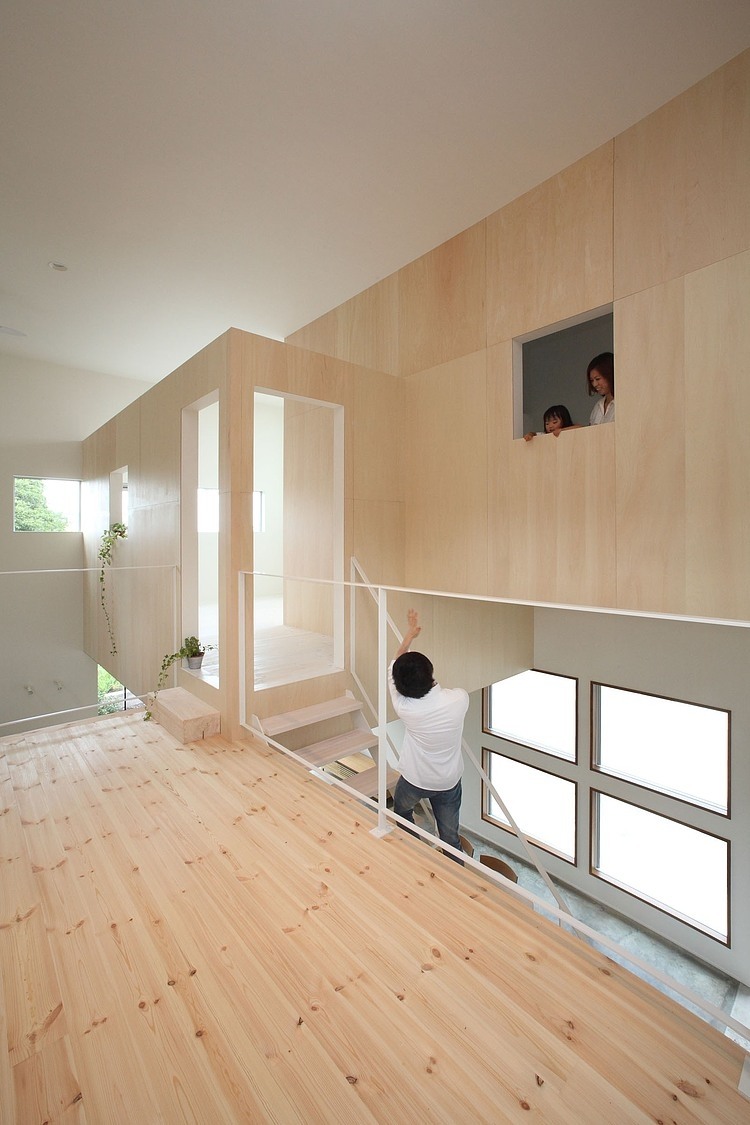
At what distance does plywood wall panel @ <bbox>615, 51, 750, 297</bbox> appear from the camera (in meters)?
2.73

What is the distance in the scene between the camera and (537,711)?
21.0ft

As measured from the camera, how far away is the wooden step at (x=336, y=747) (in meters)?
3.43

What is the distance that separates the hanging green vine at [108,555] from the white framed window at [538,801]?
5.04m

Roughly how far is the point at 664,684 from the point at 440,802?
3535mm

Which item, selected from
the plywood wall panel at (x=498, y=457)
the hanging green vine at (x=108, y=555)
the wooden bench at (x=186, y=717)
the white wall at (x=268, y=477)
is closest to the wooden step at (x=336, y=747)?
the wooden bench at (x=186, y=717)

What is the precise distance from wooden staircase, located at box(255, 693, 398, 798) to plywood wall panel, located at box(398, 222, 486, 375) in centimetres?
298

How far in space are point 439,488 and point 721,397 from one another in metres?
2.09

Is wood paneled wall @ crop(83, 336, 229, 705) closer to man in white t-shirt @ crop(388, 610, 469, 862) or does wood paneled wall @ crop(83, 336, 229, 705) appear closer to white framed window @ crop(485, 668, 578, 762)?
man in white t-shirt @ crop(388, 610, 469, 862)

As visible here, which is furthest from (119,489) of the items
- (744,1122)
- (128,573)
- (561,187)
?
(744,1122)

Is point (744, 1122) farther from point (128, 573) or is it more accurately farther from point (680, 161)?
point (128, 573)

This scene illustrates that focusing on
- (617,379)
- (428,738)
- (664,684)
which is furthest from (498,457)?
(664,684)

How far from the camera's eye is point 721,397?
2.84 meters

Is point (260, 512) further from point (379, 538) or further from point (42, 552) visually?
point (379, 538)

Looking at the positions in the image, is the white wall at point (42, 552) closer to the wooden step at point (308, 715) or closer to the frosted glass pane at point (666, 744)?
the wooden step at point (308, 715)
